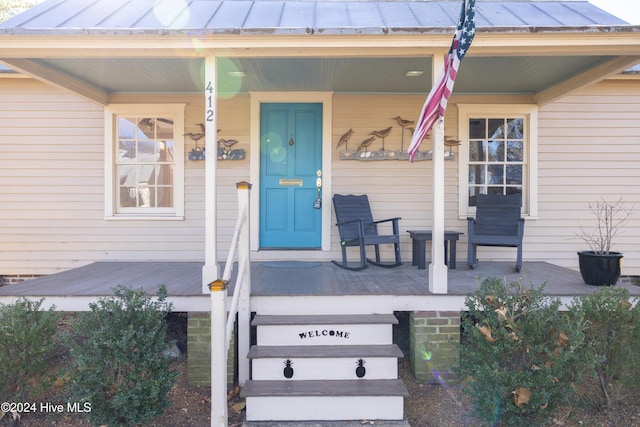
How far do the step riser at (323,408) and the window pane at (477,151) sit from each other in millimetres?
3456

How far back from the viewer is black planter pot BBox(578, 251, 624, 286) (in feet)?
12.1

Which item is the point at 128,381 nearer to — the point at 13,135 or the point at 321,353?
the point at 321,353

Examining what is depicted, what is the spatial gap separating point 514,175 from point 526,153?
30cm

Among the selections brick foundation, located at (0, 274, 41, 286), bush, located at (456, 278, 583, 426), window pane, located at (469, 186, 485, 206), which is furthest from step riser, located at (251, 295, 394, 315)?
brick foundation, located at (0, 274, 41, 286)

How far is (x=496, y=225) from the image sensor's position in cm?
455

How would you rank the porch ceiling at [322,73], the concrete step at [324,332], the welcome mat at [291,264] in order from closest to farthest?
the concrete step at [324,332] < the porch ceiling at [322,73] < the welcome mat at [291,264]

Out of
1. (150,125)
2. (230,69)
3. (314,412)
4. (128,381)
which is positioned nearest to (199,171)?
(150,125)

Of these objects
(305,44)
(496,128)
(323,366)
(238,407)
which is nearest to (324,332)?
(323,366)

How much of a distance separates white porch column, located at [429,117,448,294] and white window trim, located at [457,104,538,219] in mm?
1871

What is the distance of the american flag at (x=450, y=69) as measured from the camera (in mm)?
2770

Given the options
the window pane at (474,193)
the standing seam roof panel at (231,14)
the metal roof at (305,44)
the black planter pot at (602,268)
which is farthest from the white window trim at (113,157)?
the black planter pot at (602,268)

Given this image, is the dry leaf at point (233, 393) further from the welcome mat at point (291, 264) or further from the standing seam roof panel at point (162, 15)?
the standing seam roof panel at point (162, 15)

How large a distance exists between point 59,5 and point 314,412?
4.24 metres

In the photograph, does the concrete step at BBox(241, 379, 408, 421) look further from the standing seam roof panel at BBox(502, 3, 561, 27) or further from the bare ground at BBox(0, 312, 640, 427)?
the standing seam roof panel at BBox(502, 3, 561, 27)
